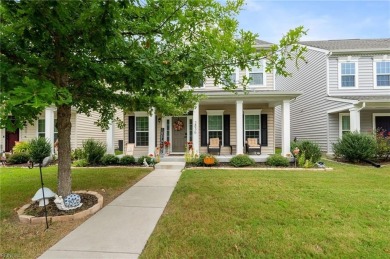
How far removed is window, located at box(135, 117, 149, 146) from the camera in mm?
13141

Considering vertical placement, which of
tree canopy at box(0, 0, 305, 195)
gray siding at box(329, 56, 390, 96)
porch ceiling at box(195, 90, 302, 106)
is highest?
gray siding at box(329, 56, 390, 96)

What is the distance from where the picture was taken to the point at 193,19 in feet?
13.6

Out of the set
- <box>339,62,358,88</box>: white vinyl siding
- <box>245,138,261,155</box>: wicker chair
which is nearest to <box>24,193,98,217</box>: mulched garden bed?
<box>245,138,261,155</box>: wicker chair

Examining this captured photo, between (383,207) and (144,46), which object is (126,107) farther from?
(383,207)

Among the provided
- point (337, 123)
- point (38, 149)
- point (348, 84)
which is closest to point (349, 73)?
point (348, 84)

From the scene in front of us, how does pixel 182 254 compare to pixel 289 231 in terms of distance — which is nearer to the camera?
pixel 182 254

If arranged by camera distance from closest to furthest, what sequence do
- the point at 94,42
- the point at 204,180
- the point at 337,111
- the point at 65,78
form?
the point at 94,42 → the point at 65,78 → the point at 204,180 → the point at 337,111

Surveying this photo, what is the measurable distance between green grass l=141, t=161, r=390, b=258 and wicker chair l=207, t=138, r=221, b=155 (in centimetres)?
523

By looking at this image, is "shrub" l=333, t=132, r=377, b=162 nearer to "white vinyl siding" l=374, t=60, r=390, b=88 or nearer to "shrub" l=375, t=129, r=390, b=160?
"shrub" l=375, t=129, r=390, b=160

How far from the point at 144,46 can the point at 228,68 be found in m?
1.54

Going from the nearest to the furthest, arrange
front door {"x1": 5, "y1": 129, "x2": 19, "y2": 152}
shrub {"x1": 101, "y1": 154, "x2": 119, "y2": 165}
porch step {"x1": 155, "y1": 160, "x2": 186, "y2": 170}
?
porch step {"x1": 155, "y1": 160, "x2": 186, "y2": 170}, shrub {"x1": 101, "y1": 154, "x2": 119, "y2": 165}, front door {"x1": 5, "y1": 129, "x2": 19, "y2": 152}

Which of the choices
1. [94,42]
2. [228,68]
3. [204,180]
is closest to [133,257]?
[94,42]

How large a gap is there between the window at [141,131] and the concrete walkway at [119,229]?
269 inches

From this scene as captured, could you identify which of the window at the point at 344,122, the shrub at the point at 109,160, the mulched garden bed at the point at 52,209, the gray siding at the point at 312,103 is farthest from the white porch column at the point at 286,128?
the mulched garden bed at the point at 52,209
